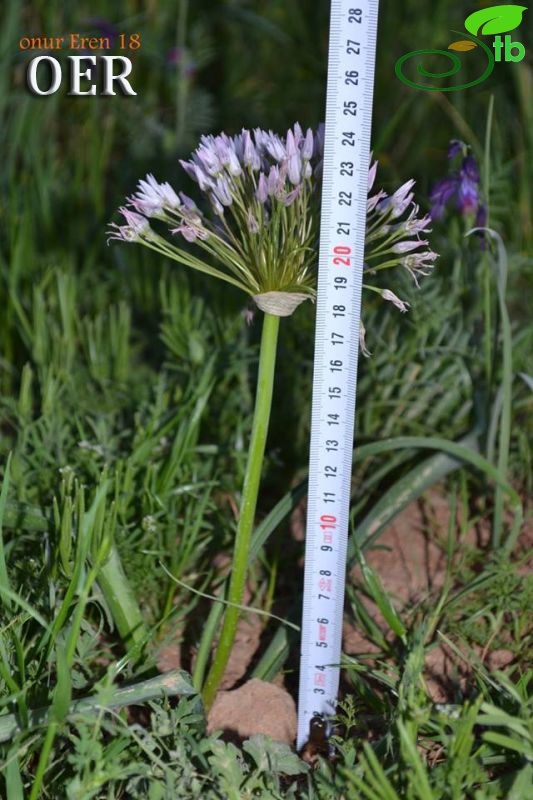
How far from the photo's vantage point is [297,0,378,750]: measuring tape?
118 centimetres

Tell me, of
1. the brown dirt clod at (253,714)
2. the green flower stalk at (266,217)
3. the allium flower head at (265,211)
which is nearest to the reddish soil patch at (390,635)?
the brown dirt clod at (253,714)

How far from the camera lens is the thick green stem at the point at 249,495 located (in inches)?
52.1

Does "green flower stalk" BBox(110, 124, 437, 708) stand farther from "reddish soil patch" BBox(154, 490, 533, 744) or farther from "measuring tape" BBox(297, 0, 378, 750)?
"reddish soil patch" BBox(154, 490, 533, 744)

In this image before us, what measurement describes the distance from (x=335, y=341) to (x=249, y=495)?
257 millimetres

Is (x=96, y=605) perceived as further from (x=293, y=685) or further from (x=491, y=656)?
(x=491, y=656)

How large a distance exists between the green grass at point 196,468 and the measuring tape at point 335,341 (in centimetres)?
7

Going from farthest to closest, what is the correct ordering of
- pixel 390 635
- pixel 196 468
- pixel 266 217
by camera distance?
1. pixel 196 468
2. pixel 390 635
3. pixel 266 217

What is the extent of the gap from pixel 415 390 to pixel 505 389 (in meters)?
0.38

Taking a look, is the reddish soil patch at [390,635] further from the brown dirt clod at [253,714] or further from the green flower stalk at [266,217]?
the green flower stalk at [266,217]

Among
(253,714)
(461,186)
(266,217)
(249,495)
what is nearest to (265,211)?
(266,217)

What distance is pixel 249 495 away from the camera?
4.54 feet

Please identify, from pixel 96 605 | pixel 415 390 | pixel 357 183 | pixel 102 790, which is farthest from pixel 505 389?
pixel 102 790

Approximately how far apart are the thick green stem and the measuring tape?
0.25ft

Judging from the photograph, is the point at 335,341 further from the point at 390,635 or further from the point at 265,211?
the point at 390,635
